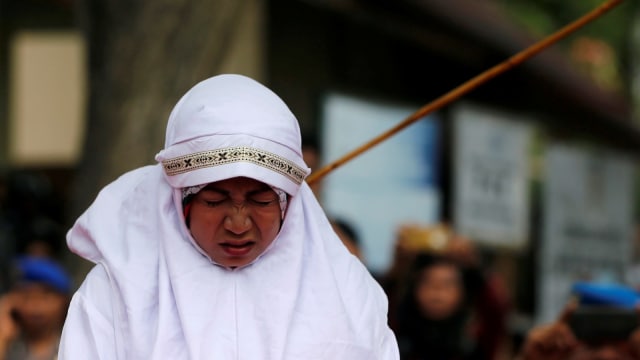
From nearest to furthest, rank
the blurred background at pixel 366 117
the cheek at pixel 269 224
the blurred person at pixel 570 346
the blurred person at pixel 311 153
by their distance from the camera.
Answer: the cheek at pixel 269 224 < the blurred person at pixel 570 346 < the blurred person at pixel 311 153 < the blurred background at pixel 366 117

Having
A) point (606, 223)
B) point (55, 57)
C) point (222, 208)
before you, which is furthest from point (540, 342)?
point (606, 223)

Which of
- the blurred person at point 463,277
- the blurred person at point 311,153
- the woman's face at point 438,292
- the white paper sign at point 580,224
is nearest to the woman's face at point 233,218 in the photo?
the blurred person at point 311,153

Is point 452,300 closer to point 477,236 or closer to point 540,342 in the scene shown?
point 540,342

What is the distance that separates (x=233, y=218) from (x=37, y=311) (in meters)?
4.06

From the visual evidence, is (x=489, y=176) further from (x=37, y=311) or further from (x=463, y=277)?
→ (x=37, y=311)

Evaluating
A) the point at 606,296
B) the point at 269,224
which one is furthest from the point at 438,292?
the point at 269,224

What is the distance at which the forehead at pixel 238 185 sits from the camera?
3639mm

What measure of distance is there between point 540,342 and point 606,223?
8337mm

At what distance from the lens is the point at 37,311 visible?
7.52 metres

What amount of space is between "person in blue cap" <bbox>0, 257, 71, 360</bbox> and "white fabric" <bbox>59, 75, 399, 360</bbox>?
11.9ft

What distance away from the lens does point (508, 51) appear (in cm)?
1155

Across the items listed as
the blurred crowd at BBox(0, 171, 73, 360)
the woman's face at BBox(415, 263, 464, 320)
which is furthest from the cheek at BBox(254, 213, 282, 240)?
the woman's face at BBox(415, 263, 464, 320)

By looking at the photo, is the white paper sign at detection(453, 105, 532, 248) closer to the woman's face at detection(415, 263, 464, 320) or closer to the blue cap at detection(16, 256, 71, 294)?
the woman's face at detection(415, 263, 464, 320)

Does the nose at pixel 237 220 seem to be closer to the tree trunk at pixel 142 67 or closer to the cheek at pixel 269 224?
the cheek at pixel 269 224
